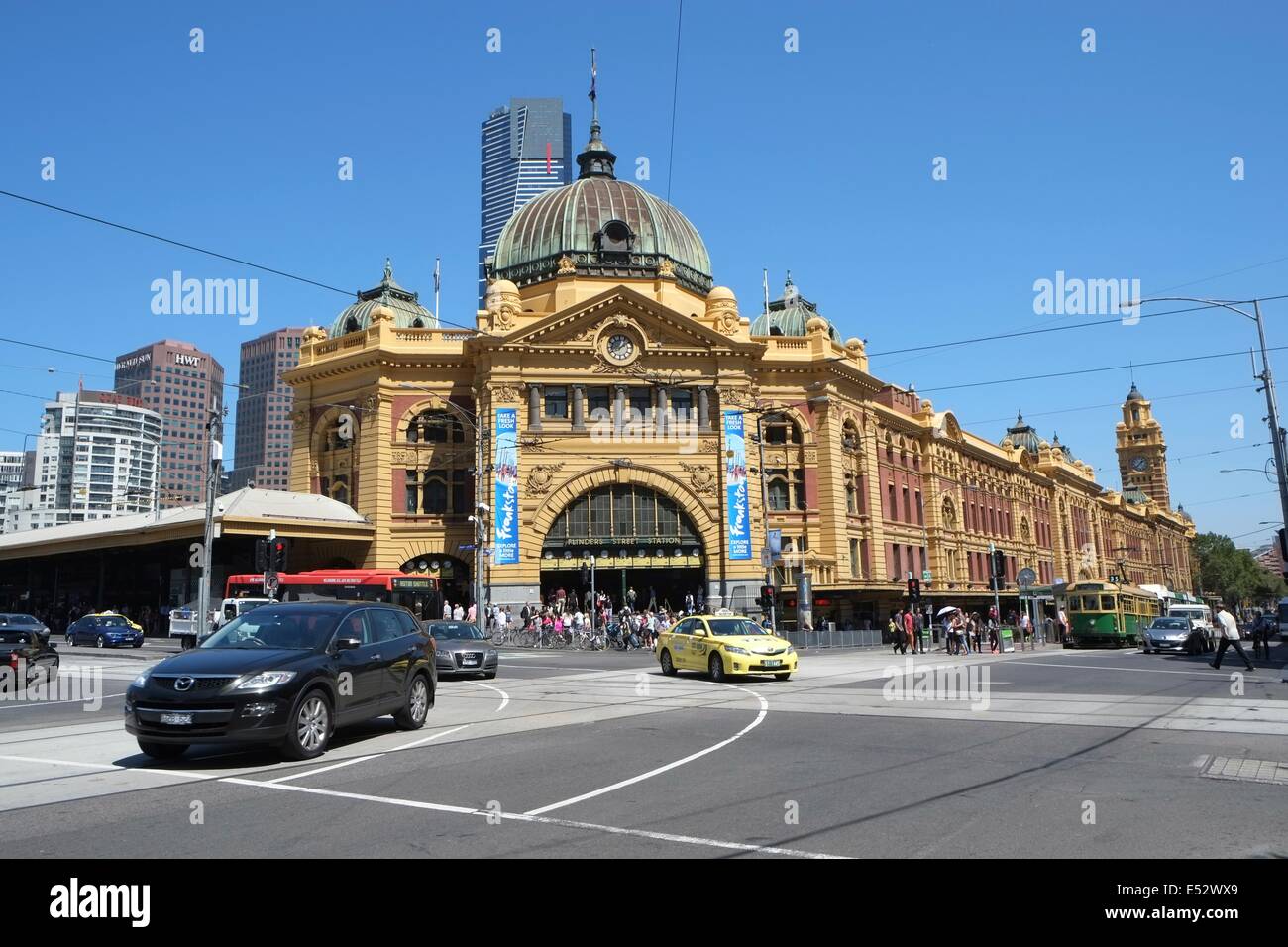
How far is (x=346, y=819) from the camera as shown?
276 inches

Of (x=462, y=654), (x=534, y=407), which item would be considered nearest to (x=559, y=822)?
(x=462, y=654)

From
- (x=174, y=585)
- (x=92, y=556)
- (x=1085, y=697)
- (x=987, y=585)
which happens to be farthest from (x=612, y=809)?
(x=987, y=585)

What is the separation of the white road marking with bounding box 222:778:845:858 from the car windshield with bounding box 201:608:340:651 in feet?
6.15

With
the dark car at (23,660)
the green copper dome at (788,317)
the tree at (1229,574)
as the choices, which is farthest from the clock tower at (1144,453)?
the dark car at (23,660)

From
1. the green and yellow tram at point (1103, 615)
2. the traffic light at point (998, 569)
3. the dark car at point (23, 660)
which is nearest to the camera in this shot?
the dark car at point (23, 660)

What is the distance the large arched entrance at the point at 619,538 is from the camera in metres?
46.6

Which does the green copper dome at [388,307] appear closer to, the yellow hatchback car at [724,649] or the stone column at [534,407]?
the stone column at [534,407]

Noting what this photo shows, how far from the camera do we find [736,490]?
4753cm

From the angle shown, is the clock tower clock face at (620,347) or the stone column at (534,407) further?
the clock tower clock face at (620,347)

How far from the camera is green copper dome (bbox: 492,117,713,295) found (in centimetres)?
5256

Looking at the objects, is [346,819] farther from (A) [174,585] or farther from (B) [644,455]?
(A) [174,585]

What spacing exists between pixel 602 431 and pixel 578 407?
174cm

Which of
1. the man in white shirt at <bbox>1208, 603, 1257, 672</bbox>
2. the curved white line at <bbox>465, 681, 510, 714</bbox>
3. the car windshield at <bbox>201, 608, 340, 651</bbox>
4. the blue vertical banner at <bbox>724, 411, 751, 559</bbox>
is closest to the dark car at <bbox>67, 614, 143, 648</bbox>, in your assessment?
the curved white line at <bbox>465, 681, 510, 714</bbox>

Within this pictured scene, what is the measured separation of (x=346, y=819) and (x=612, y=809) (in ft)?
6.57
